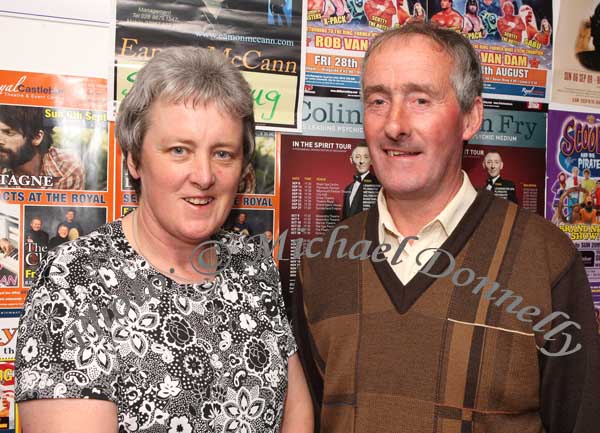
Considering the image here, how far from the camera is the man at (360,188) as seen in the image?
1.82m

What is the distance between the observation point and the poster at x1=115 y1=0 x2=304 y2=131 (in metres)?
1.58

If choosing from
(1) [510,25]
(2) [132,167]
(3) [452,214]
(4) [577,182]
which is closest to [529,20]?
(1) [510,25]

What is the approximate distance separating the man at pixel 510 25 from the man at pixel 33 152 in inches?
54.1

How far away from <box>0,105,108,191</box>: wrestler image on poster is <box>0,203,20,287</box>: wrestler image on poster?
0.07 m

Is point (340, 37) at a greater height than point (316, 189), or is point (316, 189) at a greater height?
point (340, 37)

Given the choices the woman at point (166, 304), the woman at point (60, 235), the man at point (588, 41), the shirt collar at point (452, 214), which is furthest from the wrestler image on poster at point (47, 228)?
the man at point (588, 41)

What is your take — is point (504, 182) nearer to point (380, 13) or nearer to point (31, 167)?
point (380, 13)

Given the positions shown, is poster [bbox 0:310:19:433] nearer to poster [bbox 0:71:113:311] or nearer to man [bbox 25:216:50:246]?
poster [bbox 0:71:113:311]

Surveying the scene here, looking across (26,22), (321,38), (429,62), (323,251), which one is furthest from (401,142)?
(26,22)

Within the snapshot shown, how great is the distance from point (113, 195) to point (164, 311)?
19.7 inches

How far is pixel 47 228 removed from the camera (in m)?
1.55

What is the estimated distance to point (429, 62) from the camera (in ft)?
4.53

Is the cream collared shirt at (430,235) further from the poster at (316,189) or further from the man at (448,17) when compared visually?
the man at (448,17)

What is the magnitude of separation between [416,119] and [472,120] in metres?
0.17
